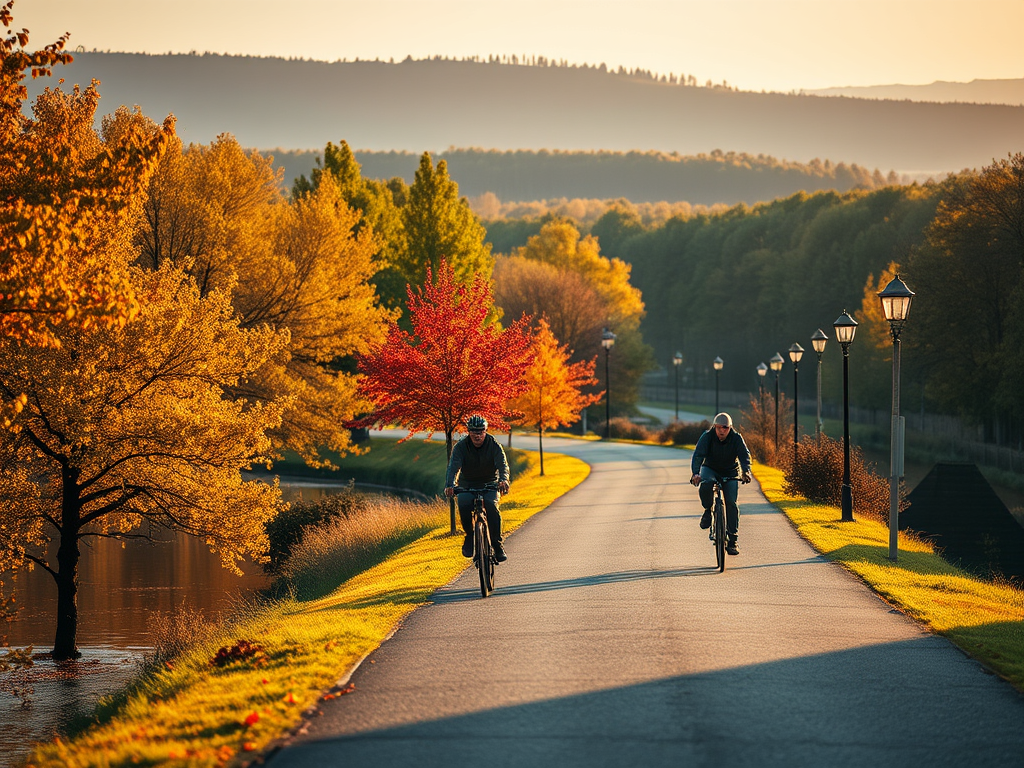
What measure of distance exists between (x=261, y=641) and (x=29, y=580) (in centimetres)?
2079

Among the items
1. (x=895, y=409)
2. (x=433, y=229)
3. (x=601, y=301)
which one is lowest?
(x=895, y=409)

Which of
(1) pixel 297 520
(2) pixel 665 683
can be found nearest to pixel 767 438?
(1) pixel 297 520

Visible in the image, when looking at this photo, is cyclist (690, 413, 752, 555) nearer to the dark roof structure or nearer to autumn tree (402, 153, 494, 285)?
the dark roof structure

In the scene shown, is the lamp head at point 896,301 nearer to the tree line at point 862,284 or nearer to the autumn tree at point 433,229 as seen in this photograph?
the tree line at point 862,284

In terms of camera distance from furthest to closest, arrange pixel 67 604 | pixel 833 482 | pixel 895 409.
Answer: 1. pixel 833 482
2. pixel 67 604
3. pixel 895 409

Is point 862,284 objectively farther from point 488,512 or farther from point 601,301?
point 488,512

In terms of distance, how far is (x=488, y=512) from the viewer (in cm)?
1367

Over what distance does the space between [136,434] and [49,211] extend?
7.35m

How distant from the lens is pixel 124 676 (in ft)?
59.6

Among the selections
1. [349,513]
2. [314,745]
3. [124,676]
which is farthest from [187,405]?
[314,745]

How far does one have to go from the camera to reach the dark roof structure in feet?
106

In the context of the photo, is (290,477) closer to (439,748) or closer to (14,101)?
(14,101)

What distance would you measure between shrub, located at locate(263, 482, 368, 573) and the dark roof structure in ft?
54.3

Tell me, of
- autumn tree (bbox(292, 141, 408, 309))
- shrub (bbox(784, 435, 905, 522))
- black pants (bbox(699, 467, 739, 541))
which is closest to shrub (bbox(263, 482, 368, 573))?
shrub (bbox(784, 435, 905, 522))
